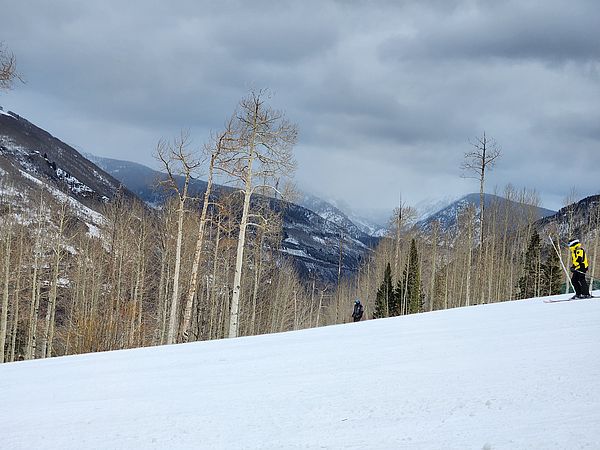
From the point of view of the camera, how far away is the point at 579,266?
15.1 m

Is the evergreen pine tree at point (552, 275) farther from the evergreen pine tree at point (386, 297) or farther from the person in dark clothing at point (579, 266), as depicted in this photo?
the person in dark clothing at point (579, 266)

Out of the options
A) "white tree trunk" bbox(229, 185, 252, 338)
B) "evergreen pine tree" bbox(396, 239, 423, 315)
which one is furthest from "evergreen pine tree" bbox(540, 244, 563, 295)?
"white tree trunk" bbox(229, 185, 252, 338)

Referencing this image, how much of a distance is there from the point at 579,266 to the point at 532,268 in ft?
125

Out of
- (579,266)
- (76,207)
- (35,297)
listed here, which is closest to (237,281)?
(579,266)

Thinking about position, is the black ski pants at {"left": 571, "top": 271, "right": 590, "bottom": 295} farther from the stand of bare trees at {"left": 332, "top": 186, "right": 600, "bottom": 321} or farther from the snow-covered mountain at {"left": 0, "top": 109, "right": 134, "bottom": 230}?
the snow-covered mountain at {"left": 0, "top": 109, "right": 134, "bottom": 230}

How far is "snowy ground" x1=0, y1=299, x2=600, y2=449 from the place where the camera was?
4316mm

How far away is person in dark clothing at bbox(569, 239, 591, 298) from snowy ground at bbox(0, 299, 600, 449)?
5.79 meters

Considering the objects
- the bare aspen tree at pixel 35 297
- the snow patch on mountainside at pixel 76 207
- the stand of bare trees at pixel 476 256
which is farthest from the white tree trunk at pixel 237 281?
the stand of bare trees at pixel 476 256

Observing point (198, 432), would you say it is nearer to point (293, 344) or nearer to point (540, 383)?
point (540, 383)

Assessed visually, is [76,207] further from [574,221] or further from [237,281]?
[574,221]

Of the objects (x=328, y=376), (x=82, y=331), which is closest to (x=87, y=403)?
(x=328, y=376)

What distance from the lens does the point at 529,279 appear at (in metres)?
51.7

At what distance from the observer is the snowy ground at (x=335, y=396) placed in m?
4.32

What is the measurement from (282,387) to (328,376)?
0.78 metres
